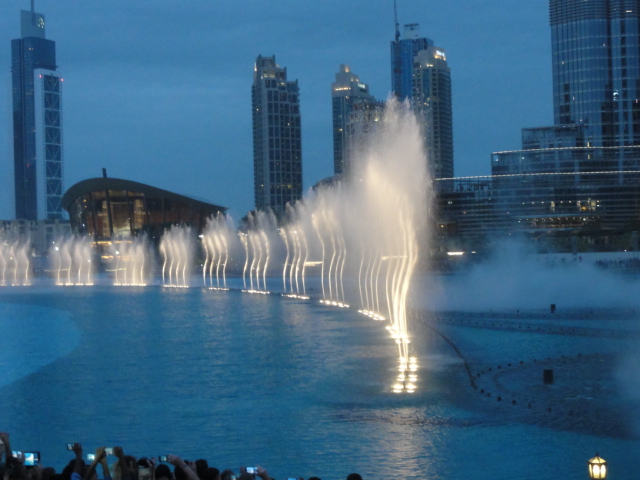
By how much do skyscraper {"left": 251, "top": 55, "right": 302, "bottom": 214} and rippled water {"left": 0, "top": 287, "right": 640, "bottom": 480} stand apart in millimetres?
141913

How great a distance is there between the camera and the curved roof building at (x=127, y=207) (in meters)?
113

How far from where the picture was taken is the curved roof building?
112562mm

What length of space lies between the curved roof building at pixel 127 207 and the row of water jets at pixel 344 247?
2.65m

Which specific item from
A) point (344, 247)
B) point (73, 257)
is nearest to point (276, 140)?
point (73, 257)

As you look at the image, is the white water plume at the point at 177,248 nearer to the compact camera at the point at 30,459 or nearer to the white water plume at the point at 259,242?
the white water plume at the point at 259,242

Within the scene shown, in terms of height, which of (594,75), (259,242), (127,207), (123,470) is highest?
(594,75)

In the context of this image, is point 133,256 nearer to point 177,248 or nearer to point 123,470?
point 177,248

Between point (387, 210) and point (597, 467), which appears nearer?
point (597, 467)

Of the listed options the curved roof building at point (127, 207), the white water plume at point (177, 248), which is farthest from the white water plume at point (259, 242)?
the curved roof building at point (127, 207)

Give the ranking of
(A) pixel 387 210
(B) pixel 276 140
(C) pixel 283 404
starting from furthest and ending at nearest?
(B) pixel 276 140
(A) pixel 387 210
(C) pixel 283 404

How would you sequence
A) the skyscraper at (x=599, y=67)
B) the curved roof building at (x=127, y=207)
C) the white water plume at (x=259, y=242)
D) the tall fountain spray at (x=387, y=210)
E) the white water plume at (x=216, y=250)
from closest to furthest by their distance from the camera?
the tall fountain spray at (x=387, y=210) → the white water plume at (x=216, y=250) → the white water plume at (x=259, y=242) → the curved roof building at (x=127, y=207) → the skyscraper at (x=599, y=67)

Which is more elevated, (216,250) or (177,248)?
(177,248)

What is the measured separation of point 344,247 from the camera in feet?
198

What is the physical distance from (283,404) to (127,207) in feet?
327
